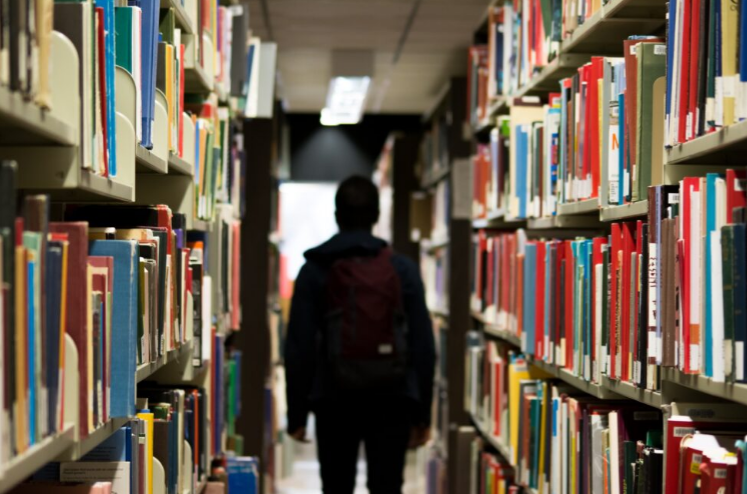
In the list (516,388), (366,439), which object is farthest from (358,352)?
(516,388)

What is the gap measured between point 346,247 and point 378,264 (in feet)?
0.41

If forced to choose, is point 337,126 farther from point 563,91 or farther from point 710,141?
point 710,141

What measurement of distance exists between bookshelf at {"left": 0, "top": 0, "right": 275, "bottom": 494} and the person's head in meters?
0.47

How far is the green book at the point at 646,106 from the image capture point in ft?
6.24

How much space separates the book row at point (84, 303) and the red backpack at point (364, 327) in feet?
2.89

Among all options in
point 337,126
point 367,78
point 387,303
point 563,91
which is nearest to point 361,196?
point 387,303

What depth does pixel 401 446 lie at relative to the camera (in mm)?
3299

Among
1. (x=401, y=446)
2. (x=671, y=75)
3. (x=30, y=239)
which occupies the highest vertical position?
(x=671, y=75)

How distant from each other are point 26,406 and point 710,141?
1.11 meters

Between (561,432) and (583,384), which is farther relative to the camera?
(561,432)

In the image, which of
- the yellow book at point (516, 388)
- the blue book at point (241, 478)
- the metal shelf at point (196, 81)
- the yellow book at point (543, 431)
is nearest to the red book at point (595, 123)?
the yellow book at point (543, 431)

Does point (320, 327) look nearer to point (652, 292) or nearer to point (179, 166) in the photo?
point (179, 166)

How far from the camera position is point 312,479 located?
639 centimetres

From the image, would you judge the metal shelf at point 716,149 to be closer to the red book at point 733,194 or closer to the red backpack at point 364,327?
the red book at point 733,194
